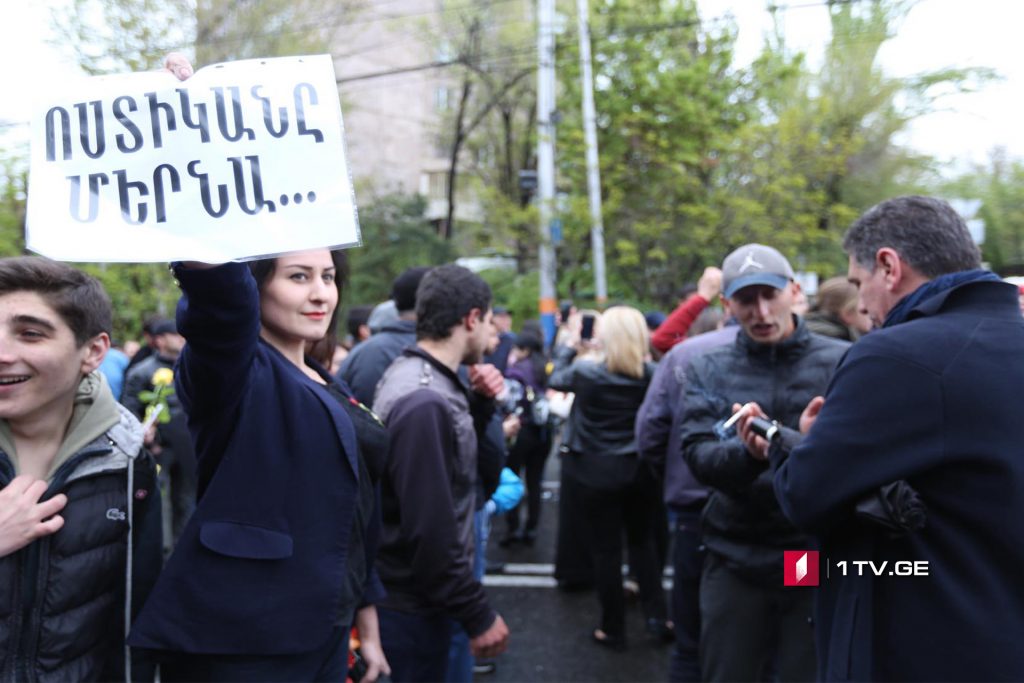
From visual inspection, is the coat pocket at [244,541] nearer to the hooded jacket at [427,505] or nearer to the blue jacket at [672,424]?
the hooded jacket at [427,505]

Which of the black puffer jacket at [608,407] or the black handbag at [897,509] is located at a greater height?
the black handbag at [897,509]

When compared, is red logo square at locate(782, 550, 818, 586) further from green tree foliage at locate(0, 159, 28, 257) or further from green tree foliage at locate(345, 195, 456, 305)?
green tree foliage at locate(345, 195, 456, 305)

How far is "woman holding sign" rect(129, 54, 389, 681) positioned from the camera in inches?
67.3

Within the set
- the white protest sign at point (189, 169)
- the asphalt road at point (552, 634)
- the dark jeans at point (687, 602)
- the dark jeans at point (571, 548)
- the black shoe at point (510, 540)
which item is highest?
the white protest sign at point (189, 169)

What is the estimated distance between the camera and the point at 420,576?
2.52m

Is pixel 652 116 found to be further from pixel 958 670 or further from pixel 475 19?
pixel 958 670

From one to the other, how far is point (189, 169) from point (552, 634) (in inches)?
168

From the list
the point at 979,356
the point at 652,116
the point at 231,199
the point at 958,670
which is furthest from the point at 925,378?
the point at 652,116

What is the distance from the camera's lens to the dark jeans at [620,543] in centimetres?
480

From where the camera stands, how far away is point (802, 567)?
239 cm

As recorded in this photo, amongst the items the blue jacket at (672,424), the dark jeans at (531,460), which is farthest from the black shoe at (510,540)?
the blue jacket at (672,424)

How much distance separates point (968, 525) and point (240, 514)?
1.67 metres

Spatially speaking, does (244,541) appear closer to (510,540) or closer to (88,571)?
(88,571)

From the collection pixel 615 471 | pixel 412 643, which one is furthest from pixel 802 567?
pixel 615 471
